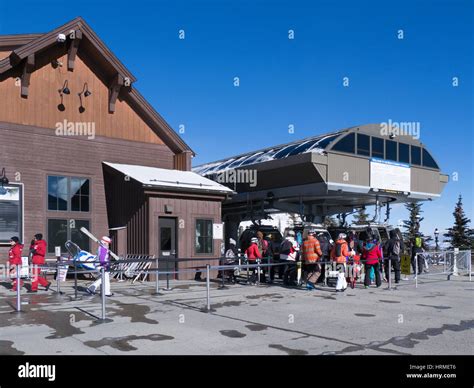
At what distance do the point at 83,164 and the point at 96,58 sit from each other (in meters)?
4.19

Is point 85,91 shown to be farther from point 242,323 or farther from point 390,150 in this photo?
point 390,150

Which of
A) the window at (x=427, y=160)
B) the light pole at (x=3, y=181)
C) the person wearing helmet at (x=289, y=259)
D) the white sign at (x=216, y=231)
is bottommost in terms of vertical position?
the person wearing helmet at (x=289, y=259)

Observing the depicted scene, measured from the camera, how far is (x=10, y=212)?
16.7 m

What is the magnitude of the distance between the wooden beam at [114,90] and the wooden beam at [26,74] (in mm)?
3065

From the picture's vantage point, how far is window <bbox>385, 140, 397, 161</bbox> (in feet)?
78.2

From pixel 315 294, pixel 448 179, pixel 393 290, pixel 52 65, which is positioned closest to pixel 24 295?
pixel 315 294

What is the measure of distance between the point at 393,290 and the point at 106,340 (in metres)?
9.69

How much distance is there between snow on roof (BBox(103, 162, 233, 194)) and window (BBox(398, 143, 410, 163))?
965 cm

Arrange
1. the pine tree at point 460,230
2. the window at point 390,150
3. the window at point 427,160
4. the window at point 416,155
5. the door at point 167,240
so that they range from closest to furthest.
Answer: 1. the door at point 167,240
2. the window at point 390,150
3. the window at point 416,155
4. the window at point 427,160
5. the pine tree at point 460,230

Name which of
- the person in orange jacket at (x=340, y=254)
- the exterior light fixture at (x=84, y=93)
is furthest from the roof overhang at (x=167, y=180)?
the person in orange jacket at (x=340, y=254)

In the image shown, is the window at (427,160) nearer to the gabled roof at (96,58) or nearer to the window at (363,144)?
the window at (363,144)

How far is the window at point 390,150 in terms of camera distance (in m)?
23.8

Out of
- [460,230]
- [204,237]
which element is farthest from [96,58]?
[460,230]

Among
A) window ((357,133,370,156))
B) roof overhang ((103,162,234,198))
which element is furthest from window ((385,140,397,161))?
roof overhang ((103,162,234,198))
